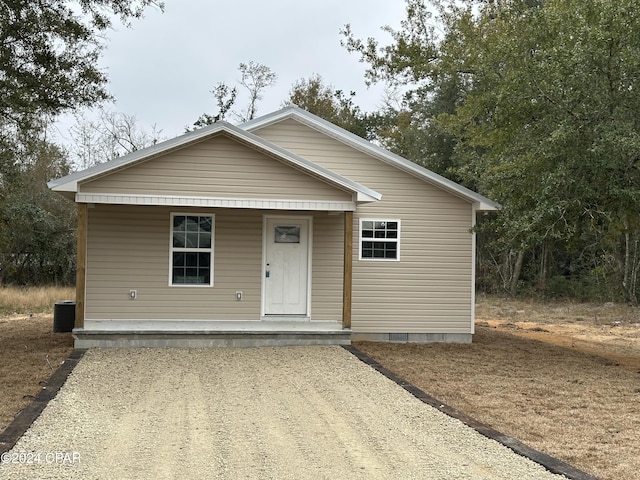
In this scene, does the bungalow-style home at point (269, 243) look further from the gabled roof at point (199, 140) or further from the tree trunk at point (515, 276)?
the tree trunk at point (515, 276)

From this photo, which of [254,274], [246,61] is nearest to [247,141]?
[254,274]

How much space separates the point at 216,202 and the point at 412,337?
484cm

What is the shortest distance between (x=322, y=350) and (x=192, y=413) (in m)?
4.70

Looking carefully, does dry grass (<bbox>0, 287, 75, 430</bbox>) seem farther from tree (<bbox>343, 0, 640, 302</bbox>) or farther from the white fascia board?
tree (<bbox>343, 0, 640, 302</bbox>)

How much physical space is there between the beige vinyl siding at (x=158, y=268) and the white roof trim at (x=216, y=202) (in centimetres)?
108

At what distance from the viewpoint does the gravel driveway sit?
5.53 meters

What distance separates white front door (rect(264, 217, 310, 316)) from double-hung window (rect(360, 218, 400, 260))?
119cm

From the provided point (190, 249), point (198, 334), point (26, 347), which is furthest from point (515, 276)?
point (26, 347)

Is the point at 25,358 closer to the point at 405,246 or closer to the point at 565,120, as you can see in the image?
the point at 405,246

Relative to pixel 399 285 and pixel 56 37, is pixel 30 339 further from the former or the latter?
pixel 399 285

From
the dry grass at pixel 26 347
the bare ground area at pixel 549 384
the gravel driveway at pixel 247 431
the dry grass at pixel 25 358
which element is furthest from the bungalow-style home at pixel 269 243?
the gravel driveway at pixel 247 431

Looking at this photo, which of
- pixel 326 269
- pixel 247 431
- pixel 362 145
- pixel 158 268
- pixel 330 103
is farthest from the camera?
pixel 330 103

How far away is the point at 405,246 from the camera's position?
14.0 metres

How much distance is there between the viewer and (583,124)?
425 inches
